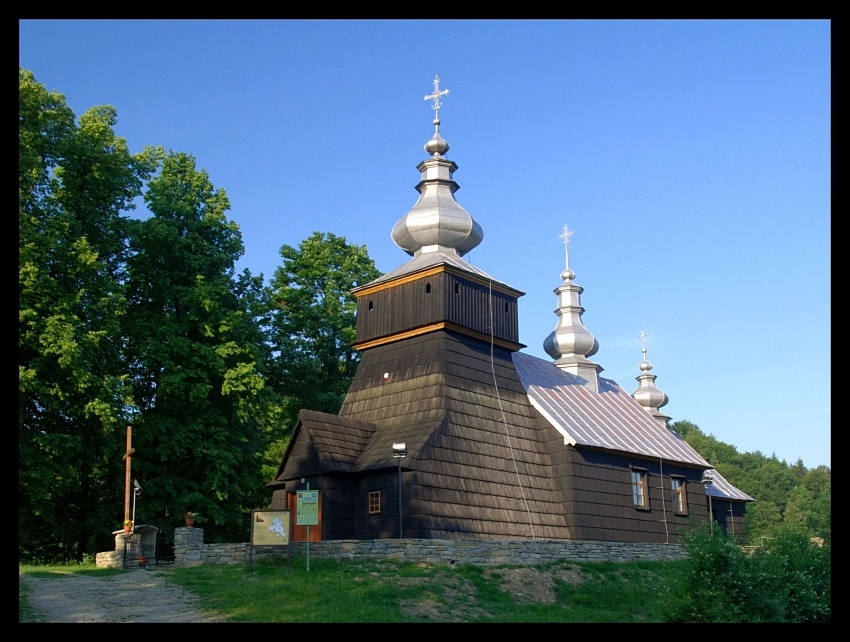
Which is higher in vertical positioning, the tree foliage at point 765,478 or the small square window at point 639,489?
the small square window at point 639,489

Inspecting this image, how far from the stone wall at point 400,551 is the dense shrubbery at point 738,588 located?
470cm

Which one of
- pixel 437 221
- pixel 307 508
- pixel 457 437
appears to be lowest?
pixel 307 508

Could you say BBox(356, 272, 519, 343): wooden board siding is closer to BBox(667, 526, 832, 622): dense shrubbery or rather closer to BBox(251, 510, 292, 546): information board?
BBox(251, 510, 292, 546): information board

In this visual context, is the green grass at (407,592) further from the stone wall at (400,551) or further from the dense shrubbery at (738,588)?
the dense shrubbery at (738,588)

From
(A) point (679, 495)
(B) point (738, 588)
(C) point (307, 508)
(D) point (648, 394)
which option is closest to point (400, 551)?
(C) point (307, 508)

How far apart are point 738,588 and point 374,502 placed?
9.96m

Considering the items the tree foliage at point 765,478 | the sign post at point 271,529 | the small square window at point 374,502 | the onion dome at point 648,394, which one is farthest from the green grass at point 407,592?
the tree foliage at point 765,478

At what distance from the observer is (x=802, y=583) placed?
62.7 ft

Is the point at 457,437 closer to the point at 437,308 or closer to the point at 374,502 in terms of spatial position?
the point at 374,502

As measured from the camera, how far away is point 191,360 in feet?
97.8

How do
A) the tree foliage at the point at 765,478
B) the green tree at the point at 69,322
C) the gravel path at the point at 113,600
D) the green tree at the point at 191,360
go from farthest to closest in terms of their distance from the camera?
the tree foliage at the point at 765,478 < the green tree at the point at 191,360 < the green tree at the point at 69,322 < the gravel path at the point at 113,600

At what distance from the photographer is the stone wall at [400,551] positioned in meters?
21.0
